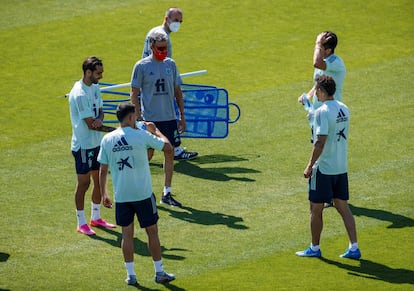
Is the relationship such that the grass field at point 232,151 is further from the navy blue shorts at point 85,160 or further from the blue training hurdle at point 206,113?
the navy blue shorts at point 85,160

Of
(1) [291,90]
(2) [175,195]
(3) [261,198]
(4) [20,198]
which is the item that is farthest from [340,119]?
(1) [291,90]

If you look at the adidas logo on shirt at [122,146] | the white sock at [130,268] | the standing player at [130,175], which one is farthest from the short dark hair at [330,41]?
the white sock at [130,268]

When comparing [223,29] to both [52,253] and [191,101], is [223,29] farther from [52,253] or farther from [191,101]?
[52,253]

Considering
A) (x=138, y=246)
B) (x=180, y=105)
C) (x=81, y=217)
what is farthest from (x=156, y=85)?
(x=138, y=246)

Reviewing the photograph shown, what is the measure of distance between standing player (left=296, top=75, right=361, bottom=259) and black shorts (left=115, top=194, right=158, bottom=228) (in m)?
1.96

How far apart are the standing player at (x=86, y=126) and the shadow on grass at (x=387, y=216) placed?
3.71 m

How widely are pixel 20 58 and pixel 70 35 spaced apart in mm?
1827

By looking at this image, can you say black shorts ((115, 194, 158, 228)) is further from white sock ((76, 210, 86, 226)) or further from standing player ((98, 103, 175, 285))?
white sock ((76, 210, 86, 226))

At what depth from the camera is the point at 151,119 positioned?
12.8 m

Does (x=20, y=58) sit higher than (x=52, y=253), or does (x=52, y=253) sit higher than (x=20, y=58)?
(x=20, y=58)

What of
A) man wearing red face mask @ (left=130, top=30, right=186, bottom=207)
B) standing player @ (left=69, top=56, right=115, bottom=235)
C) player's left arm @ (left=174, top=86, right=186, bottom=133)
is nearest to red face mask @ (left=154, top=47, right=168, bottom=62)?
man wearing red face mask @ (left=130, top=30, right=186, bottom=207)

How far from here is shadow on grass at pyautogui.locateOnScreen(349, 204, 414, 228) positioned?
1172 centimetres

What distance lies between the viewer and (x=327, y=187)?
10477mm

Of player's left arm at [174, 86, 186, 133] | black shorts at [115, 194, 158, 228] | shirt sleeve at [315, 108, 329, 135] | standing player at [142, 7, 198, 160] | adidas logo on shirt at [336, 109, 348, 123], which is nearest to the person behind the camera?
black shorts at [115, 194, 158, 228]
